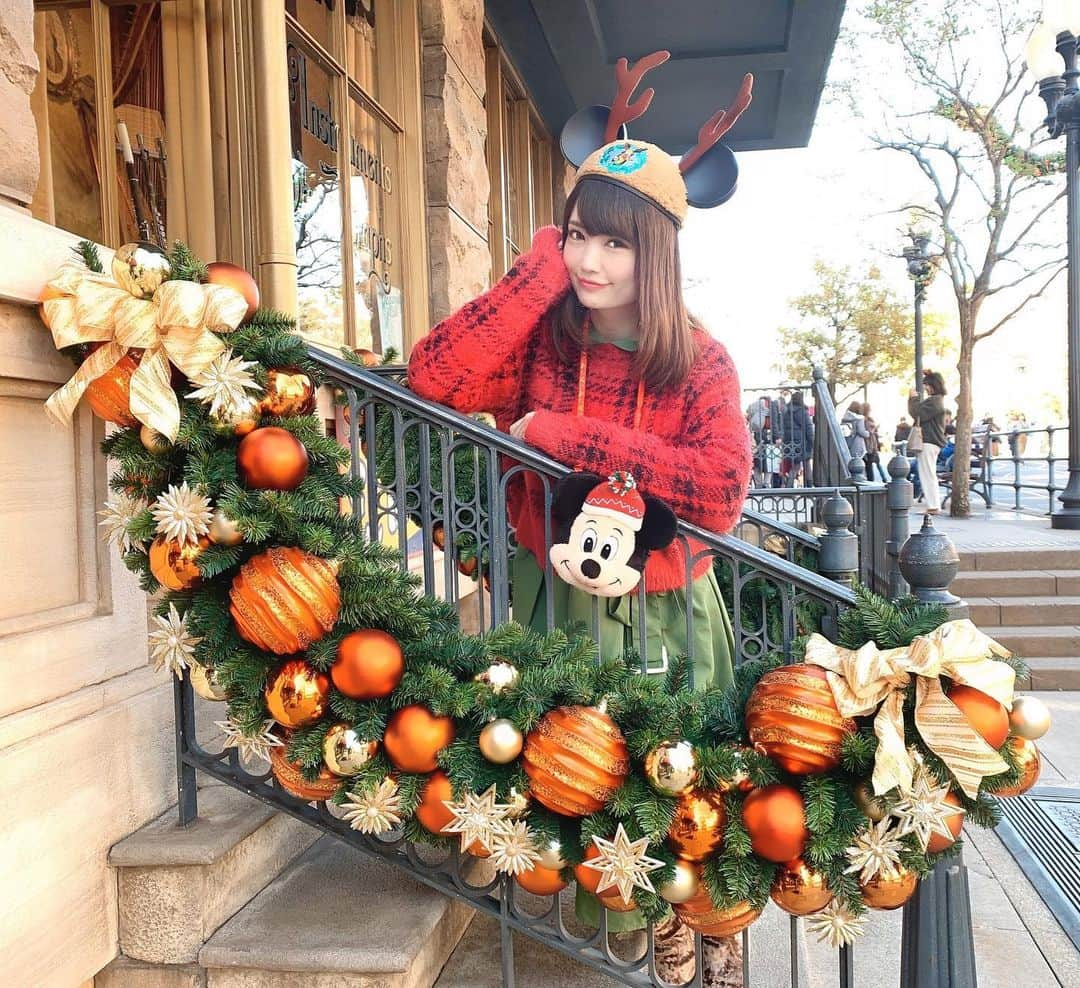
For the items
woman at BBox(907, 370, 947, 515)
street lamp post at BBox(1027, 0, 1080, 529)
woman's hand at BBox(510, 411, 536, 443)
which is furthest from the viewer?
woman at BBox(907, 370, 947, 515)

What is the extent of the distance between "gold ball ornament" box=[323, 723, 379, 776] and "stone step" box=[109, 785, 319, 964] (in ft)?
1.68

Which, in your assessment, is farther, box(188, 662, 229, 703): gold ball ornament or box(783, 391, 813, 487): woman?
box(783, 391, 813, 487): woman

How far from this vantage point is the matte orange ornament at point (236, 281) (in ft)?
6.15

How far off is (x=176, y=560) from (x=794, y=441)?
925cm

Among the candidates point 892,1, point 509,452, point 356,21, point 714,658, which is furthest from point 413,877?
point 892,1

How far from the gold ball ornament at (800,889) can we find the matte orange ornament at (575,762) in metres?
0.34

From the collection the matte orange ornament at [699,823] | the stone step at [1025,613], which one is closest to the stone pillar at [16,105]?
the matte orange ornament at [699,823]

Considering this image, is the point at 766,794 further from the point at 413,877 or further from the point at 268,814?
the point at 268,814

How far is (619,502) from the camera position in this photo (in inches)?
77.1

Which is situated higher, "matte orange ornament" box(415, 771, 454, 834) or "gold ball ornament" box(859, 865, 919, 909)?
"matte orange ornament" box(415, 771, 454, 834)

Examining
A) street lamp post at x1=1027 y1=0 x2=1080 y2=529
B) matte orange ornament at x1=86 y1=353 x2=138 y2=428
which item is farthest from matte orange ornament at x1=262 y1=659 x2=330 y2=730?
street lamp post at x1=1027 y1=0 x2=1080 y2=529

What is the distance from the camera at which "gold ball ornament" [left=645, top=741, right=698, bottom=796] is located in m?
1.61

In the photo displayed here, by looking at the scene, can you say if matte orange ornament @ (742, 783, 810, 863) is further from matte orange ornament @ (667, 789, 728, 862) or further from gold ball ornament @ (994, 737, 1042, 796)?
gold ball ornament @ (994, 737, 1042, 796)

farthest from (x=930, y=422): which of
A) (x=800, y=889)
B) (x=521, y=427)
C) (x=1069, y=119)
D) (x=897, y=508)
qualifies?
(x=800, y=889)
